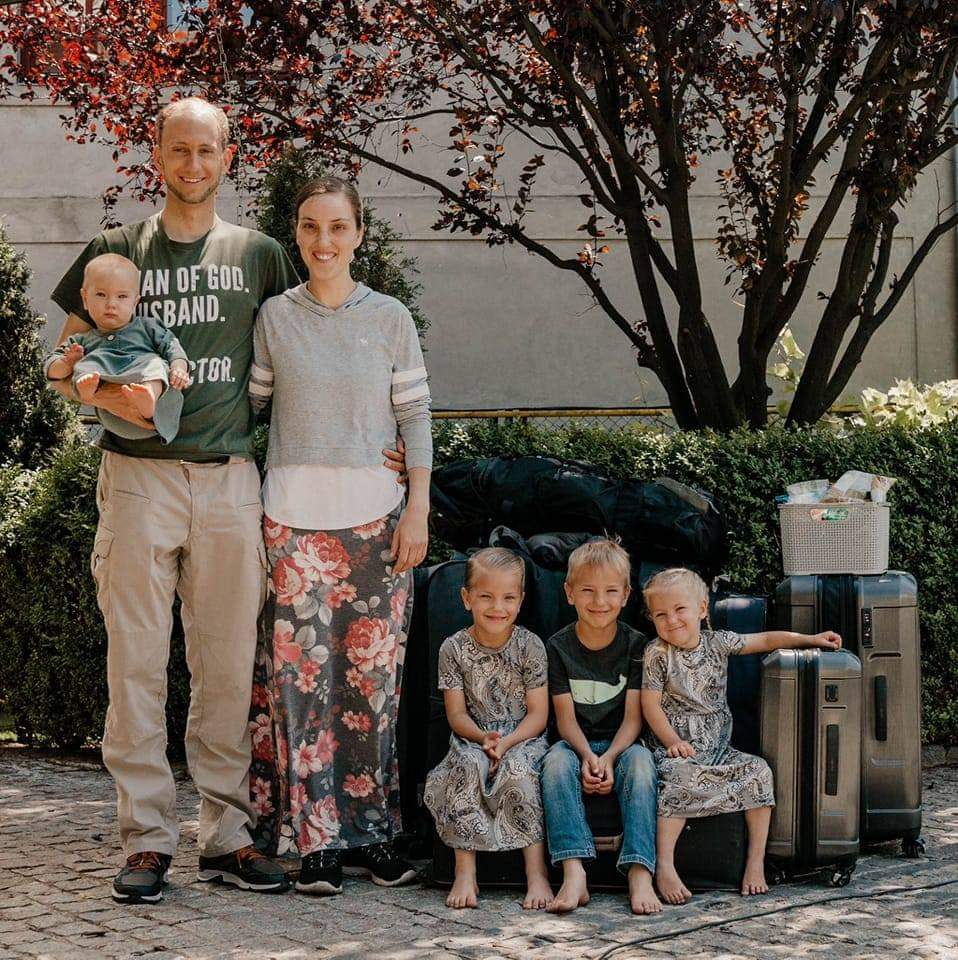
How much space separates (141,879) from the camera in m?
3.79

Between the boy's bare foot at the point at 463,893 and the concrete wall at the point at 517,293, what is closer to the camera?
the boy's bare foot at the point at 463,893

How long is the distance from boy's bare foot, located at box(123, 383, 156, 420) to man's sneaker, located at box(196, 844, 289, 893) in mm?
1403

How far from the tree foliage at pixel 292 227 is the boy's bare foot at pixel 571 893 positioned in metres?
4.68

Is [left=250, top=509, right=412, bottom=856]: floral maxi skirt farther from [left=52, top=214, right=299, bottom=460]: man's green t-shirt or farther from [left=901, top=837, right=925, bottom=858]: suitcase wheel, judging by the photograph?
[left=901, top=837, right=925, bottom=858]: suitcase wheel

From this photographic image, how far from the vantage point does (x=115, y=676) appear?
3.85 m

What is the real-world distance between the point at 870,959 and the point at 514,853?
3.59 ft

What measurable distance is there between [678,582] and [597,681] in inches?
16.3

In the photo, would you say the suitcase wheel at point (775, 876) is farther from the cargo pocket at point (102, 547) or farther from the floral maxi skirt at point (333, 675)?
the cargo pocket at point (102, 547)

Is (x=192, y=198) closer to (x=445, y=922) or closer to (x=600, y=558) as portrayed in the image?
(x=600, y=558)

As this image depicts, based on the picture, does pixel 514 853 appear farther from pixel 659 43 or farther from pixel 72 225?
pixel 72 225

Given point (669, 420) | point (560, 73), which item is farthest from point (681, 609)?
point (669, 420)

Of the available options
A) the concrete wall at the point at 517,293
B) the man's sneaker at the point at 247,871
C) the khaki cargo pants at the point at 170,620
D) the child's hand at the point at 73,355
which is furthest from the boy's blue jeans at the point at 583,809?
the concrete wall at the point at 517,293

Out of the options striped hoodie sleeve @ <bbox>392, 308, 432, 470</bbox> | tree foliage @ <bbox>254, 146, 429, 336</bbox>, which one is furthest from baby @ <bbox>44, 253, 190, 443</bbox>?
tree foliage @ <bbox>254, 146, 429, 336</bbox>

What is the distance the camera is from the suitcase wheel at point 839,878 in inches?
158
